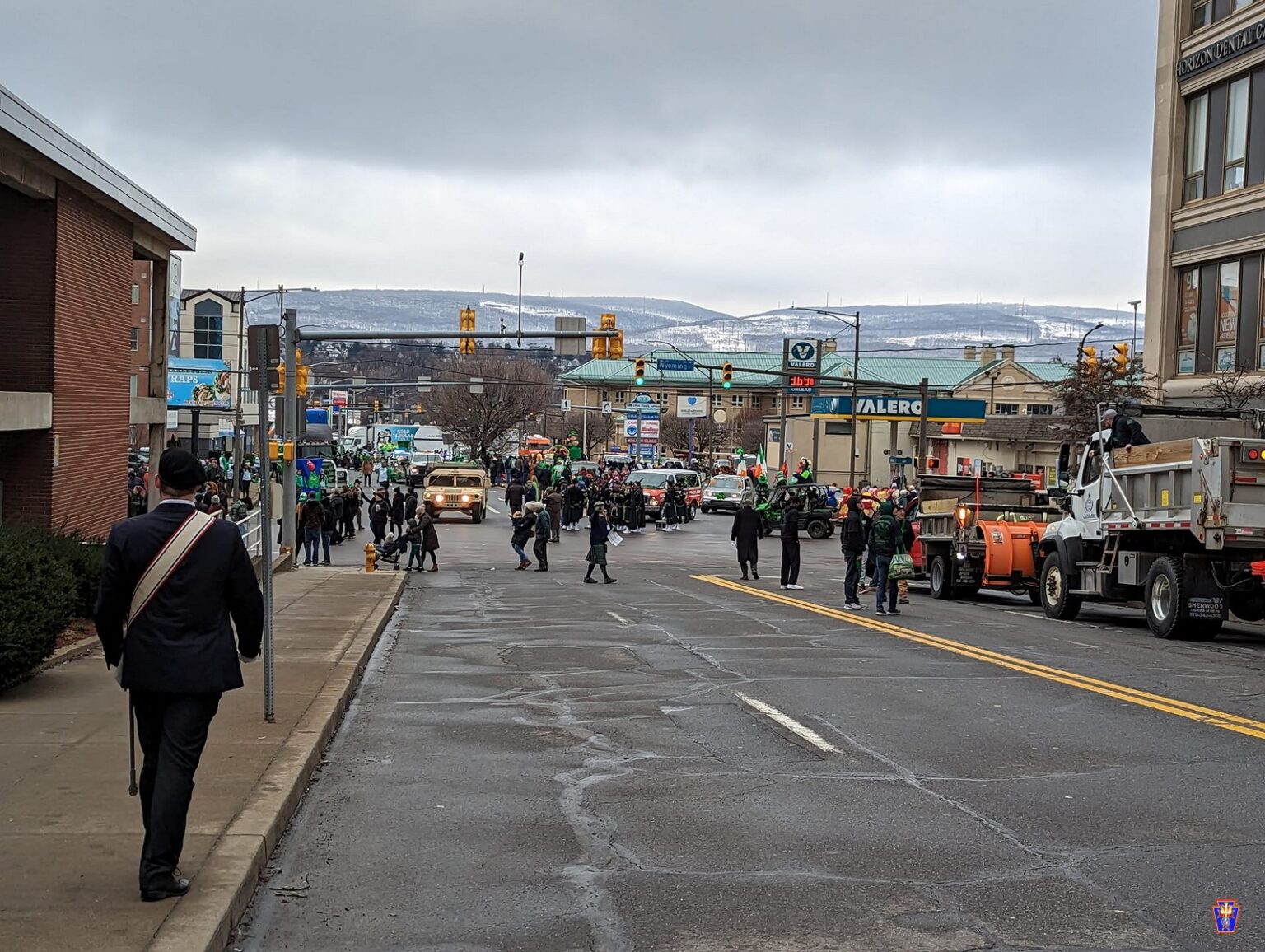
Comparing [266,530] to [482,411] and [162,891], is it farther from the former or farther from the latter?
[482,411]

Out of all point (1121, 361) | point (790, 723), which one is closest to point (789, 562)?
point (1121, 361)

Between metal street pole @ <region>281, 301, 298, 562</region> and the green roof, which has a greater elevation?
the green roof

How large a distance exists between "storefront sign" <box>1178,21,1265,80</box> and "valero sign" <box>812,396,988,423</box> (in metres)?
31.5

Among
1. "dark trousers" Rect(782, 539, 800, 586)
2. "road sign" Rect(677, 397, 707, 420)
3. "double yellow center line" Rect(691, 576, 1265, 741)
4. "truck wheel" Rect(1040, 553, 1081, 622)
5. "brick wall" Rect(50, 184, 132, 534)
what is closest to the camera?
"double yellow center line" Rect(691, 576, 1265, 741)

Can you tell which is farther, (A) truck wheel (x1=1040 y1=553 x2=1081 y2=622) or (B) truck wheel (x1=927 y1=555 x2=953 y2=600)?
(B) truck wheel (x1=927 y1=555 x2=953 y2=600)

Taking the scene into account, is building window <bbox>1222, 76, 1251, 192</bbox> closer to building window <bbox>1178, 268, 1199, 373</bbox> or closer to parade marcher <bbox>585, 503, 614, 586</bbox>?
building window <bbox>1178, 268, 1199, 373</bbox>

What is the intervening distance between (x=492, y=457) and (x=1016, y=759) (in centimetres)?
10334

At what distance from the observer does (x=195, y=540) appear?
6352 mm

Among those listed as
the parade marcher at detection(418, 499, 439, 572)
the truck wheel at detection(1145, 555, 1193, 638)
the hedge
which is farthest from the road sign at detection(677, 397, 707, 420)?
the hedge

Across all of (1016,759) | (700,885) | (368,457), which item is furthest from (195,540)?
(368,457)

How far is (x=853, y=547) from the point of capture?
78.1 feet

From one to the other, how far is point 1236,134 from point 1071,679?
880 inches

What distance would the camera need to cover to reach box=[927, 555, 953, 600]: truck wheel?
27906 mm

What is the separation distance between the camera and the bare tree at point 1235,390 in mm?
29203
